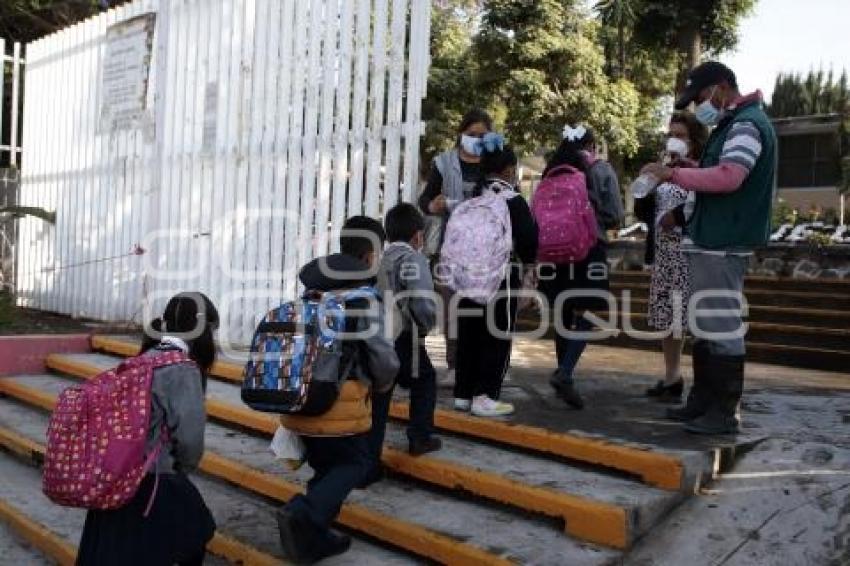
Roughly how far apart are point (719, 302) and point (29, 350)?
5523 millimetres

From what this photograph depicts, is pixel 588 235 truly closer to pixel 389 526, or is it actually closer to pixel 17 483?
pixel 389 526

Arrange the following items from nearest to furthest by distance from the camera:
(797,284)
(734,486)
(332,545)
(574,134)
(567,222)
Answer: (332,545), (734,486), (567,222), (574,134), (797,284)

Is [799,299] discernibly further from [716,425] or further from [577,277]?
[716,425]

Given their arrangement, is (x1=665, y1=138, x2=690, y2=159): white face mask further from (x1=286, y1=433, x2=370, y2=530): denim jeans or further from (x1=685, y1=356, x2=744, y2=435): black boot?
(x1=286, y1=433, x2=370, y2=530): denim jeans

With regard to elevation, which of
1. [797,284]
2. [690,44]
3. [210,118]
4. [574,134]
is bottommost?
[797,284]

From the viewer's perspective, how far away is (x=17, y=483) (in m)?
4.87

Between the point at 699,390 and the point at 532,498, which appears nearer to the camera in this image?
the point at 532,498

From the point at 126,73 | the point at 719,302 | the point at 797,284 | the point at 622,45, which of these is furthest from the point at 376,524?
the point at 622,45

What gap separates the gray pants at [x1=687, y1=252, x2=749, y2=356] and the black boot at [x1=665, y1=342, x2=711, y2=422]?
5cm

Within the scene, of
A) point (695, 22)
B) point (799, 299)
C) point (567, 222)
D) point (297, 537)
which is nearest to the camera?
point (297, 537)

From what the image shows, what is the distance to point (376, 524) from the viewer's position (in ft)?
11.6

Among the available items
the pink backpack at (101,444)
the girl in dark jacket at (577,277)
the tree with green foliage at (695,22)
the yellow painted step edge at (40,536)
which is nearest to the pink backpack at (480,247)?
the girl in dark jacket at (577,277)

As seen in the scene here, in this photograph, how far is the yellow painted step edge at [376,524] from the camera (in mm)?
3166

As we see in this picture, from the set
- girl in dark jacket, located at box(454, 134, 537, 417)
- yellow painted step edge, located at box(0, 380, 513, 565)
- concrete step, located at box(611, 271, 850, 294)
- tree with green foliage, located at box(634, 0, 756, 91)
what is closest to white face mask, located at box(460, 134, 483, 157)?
girl in dark jacket, located at box(454, 134, 537, 417)
